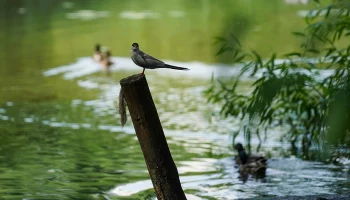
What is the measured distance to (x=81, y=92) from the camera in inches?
527

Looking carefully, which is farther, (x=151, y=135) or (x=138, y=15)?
(x=138, y=15)

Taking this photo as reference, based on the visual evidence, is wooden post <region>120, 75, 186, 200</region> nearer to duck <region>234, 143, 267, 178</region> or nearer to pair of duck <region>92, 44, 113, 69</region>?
duck <region>234, 143, 267, 178</region>

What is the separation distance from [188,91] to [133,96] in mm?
8539

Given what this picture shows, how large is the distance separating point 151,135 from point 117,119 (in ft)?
21.3

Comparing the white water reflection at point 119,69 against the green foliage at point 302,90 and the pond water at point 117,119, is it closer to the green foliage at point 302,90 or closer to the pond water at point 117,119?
the pond water at point 117,119

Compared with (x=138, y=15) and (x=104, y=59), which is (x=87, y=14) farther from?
(x=104, y=59)

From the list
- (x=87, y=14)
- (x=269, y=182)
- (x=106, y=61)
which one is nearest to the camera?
(x=269, y=182)

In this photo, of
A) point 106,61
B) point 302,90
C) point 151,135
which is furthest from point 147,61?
point 106,61

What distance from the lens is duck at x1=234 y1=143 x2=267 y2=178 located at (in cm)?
803

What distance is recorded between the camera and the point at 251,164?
8.04 meters

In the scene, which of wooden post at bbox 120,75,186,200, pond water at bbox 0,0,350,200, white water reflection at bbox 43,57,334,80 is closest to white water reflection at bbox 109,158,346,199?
pond water at bbox 0,0,350,200

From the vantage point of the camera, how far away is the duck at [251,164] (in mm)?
8031

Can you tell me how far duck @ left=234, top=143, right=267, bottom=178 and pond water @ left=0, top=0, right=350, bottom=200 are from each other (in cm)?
9

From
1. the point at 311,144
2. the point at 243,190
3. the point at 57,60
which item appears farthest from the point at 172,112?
the point at 57,60
